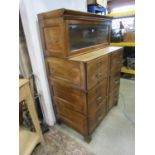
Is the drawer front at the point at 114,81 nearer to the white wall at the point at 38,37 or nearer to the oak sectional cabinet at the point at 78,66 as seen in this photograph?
the oak sectional cabinet at the point at 78,66

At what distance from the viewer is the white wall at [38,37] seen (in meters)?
1.25

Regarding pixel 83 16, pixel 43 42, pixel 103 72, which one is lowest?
pixel 103 72

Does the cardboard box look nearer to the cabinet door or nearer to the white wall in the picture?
the cabinet door

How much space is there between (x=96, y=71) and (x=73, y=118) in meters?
0.63

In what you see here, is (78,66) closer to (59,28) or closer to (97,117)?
(59,28)

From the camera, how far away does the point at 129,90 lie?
2549 mm

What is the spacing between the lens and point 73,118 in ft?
4.86

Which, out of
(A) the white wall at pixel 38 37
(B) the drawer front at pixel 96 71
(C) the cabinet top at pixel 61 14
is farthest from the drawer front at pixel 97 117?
(C) the cabinet top at pixel 61 14

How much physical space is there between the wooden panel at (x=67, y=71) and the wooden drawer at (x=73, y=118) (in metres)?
0.38

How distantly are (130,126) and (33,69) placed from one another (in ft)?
4.76

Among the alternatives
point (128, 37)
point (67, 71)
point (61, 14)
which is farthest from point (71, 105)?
point (128, 37)
